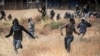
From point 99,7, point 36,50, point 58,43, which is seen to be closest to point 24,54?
point 36,50

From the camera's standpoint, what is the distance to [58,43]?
3887 mm

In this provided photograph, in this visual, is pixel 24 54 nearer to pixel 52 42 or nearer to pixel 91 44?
pixel 52 42

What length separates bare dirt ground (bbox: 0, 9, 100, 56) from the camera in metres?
3.84

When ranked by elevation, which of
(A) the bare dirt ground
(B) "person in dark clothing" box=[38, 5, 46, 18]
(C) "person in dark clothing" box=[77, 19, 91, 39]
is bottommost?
(A) the bare dirt ground

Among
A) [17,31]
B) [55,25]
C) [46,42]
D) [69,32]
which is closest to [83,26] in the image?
[69,32]

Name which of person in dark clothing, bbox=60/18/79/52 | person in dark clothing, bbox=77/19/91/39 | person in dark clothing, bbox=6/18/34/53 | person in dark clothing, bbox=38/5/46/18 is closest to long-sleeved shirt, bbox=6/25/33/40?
person in dark clothing, bbox=6/18/34/53

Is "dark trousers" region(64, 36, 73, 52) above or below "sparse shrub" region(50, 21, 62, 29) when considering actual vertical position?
below

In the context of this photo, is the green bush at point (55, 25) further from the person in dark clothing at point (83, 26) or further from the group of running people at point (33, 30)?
the person in dark clothing at point (83, 26)

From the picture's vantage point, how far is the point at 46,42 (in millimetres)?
3895

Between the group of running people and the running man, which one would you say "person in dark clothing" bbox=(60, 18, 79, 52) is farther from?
the running man

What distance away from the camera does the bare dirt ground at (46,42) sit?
12.6 ft

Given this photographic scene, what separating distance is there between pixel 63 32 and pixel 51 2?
14.1 inches

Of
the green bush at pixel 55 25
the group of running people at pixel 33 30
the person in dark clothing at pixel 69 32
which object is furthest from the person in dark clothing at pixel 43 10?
the person in dark clothing at pixel 69 32

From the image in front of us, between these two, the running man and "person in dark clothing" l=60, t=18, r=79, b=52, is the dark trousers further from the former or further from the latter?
the running man
